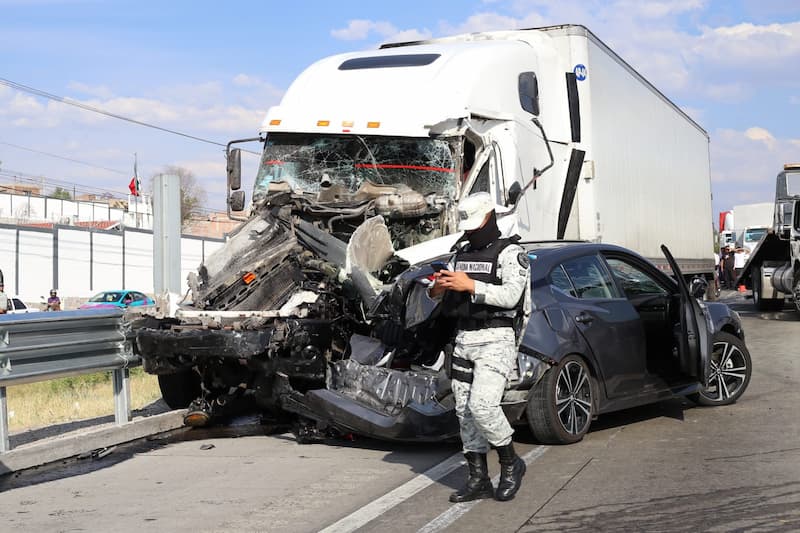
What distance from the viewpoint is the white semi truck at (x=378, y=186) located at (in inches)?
326

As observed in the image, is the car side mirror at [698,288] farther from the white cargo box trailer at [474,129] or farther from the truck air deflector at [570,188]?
the truck air deflector at [570,188]

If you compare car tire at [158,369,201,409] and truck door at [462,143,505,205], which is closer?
car tire at [158,369,201,409]

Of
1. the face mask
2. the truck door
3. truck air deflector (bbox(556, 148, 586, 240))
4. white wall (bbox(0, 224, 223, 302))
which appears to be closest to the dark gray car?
the face mask

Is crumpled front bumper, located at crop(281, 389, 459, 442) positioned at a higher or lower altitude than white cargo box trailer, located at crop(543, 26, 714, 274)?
lower

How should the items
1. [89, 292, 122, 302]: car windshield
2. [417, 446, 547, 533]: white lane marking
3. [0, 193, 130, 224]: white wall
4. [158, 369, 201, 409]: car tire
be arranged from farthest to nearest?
[0, 193, 130, 224]: white wall
[89, 292, 122, 302]: car windshield
[158, 369, 201, 409]: car tire
[417, 446, 547, 533]: white lane marking

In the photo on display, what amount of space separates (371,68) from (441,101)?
125cm

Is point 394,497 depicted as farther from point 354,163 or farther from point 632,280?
point 354,163

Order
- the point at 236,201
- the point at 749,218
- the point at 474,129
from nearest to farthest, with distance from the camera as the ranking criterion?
the point at 474,129 → the point at 236,201 → the point at 749,218

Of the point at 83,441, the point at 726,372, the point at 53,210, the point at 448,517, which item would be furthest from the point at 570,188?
the point at 53,210

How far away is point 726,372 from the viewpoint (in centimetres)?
911

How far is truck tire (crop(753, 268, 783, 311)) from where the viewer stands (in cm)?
2298

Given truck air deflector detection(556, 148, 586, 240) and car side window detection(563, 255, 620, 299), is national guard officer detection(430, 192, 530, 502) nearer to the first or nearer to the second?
car side window detection(563, 255, 620, 299)

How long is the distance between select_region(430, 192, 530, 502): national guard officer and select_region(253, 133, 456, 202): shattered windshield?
4.13 metres

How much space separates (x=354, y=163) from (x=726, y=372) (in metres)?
4.36
